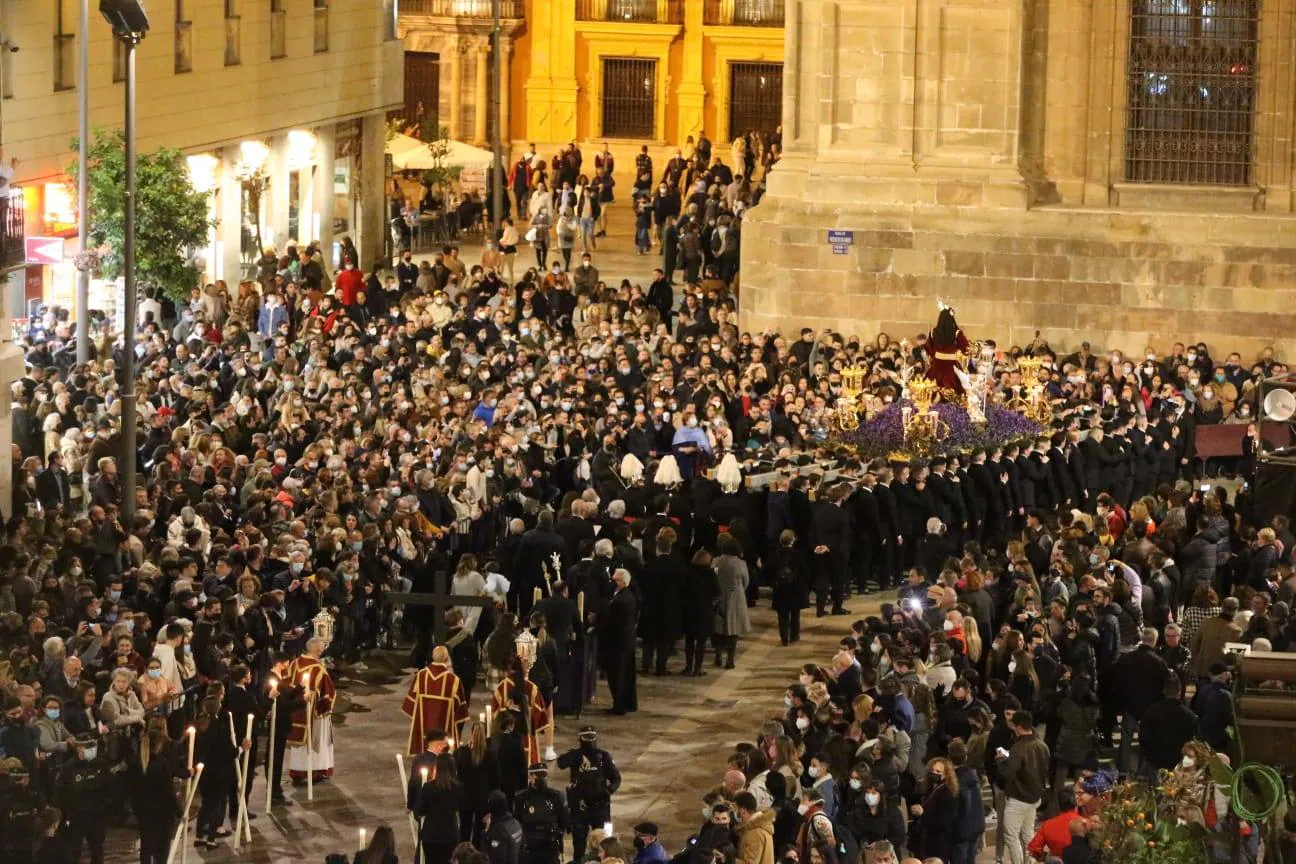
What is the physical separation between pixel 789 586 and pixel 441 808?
8169 millimetres

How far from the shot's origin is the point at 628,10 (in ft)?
202

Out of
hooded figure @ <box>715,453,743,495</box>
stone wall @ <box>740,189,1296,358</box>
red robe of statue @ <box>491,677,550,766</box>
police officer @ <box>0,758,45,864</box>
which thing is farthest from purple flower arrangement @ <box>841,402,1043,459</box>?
police officer @ <box>0,758,45,864</box>

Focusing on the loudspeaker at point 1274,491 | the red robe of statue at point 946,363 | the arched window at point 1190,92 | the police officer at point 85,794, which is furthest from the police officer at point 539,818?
the arched window at point 1190,92

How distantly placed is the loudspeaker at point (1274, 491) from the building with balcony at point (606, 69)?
32.4 meters

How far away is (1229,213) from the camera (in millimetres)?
40875

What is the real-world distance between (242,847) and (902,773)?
5130mm

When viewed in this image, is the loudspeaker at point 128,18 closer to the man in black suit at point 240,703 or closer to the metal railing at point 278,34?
the man in black suit at point 240,703

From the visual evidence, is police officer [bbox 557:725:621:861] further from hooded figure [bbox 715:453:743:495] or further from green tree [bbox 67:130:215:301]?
green tree [bbox 67:130:215:301]

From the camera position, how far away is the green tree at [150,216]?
126ft

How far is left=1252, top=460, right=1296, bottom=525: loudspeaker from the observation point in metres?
29.1

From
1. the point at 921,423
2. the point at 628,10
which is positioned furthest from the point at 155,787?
the point at 628,10

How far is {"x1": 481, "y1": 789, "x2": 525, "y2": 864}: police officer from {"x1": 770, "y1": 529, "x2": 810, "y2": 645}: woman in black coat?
8.31 metres

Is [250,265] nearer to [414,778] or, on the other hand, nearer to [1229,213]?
[1229,213]

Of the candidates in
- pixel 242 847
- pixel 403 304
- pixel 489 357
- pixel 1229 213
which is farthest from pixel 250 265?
pixel 242 847
